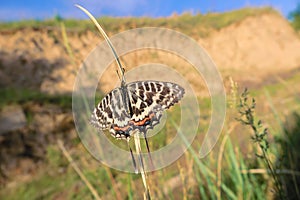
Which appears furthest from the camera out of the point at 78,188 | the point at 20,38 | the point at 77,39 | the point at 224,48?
the point at 224,48

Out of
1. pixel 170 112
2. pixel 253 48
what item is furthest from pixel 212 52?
pixel 170 112

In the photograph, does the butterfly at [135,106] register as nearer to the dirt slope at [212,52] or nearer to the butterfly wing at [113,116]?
the butterfly wing at [113,116]

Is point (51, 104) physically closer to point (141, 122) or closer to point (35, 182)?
point (35, 182)

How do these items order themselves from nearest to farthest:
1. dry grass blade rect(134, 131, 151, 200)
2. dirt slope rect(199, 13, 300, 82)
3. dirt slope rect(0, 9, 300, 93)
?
dry grass blade rect(134, 131, 151, 200) < dirt slope rect(0, 9, 300, 93) < dirt slope rect(199, 13, 300, 82)

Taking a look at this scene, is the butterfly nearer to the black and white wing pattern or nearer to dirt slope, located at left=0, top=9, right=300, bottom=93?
the black and white wing pattern

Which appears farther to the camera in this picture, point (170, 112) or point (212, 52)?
point (212, 52)

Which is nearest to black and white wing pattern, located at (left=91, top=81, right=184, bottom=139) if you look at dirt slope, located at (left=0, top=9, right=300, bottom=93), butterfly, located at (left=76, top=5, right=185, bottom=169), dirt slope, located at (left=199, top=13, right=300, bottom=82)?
butterfly, located at (left=76, top=5, right=185, bottom=169)

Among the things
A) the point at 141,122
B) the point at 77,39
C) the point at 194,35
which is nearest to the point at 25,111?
the point at 77,39

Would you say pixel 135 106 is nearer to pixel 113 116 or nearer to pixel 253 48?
pixel 113 116
